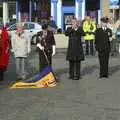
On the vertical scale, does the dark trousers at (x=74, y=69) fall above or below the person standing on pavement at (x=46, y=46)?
below

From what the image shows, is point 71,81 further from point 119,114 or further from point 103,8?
point 103,8

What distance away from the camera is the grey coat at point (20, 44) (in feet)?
56.0

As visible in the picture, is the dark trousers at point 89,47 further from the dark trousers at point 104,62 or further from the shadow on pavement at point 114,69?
the dark trousers at point 104,62

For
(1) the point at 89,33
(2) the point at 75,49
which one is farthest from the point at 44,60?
(1) the point at 89,33

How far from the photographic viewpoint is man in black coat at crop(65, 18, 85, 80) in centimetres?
1702

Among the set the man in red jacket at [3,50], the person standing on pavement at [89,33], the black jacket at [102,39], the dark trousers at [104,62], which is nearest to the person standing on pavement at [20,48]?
the man in red jacket at [3,50]

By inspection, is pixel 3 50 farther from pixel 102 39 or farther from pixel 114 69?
pixel 114 69

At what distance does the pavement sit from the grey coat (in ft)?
2.78

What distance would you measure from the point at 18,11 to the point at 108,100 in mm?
37201

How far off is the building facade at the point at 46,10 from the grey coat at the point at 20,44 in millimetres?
29981

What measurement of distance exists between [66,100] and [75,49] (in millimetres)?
4195

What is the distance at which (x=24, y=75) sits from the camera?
56.2 ft

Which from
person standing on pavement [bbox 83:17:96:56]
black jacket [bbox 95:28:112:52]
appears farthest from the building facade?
black jacket [bbox 95:28:112:52]

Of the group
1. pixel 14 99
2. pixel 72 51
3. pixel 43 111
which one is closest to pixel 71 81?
pixel 72 51
